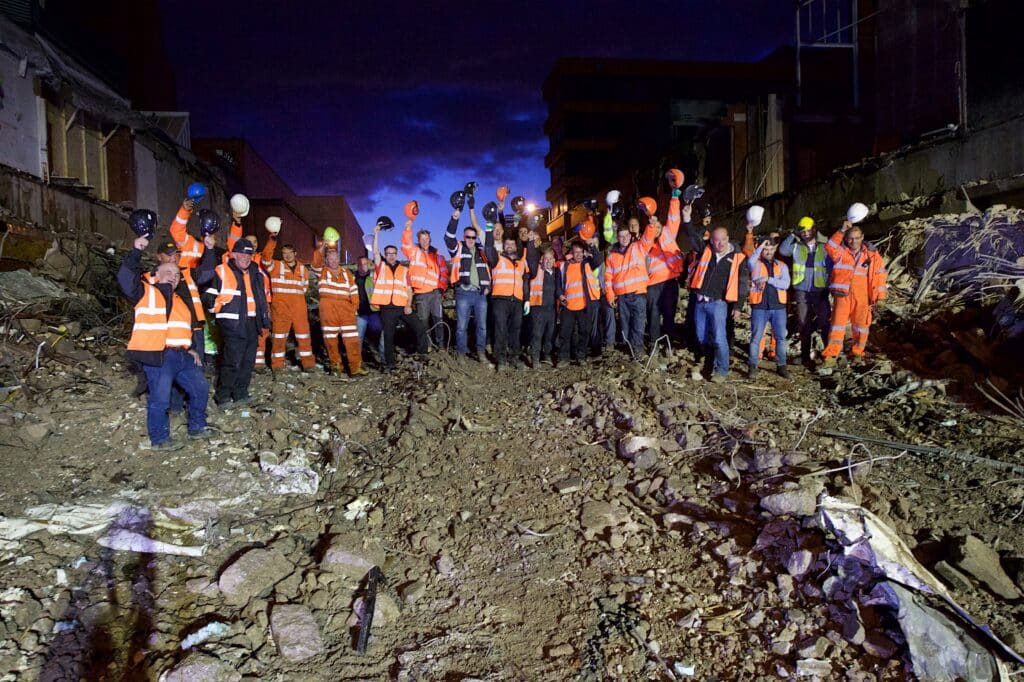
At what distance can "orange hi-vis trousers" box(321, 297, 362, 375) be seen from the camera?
8055mm

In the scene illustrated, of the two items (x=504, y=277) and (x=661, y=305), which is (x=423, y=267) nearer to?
(x=504, y=277)

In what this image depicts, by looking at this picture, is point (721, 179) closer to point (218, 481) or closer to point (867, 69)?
point (867, 69)

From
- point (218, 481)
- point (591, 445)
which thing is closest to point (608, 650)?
point (591, 445)

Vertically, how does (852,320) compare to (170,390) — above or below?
above

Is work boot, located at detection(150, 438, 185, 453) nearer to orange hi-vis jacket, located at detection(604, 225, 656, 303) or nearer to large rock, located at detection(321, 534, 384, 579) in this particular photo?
large rock, located at detection(321, 534, 384, 579)

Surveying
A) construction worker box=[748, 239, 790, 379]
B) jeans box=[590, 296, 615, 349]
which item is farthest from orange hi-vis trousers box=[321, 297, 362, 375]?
construction worker box=[748, 239, 790, 379]

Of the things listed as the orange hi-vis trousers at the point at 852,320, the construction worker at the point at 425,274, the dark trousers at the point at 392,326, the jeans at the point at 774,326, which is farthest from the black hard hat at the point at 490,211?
the orange hi-vis trousers at the point at 852,320

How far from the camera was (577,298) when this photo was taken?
26.7ft

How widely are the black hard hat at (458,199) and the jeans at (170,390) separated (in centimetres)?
355

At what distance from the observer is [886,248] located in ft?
32.7

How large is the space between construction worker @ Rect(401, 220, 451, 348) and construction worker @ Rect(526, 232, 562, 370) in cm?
129

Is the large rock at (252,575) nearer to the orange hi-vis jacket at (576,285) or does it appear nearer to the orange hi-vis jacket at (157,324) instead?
the orange hi-vis jacket at (157,324)

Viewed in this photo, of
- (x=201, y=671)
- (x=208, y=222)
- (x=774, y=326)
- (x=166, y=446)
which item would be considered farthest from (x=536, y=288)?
(x=201, y=671)

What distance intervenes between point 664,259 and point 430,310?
3.24 metres
